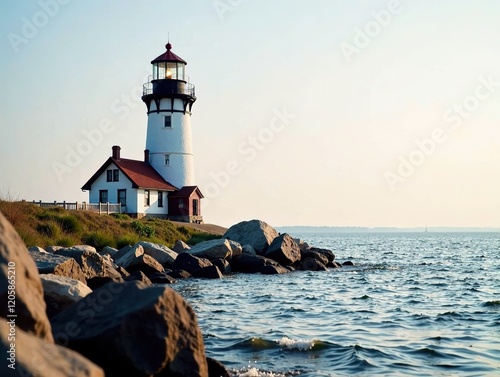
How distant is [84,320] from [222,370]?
5.94 ft

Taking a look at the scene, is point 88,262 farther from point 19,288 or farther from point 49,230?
point 19,288

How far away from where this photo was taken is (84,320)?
Answer: 6172mm

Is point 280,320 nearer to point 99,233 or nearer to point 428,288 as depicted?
point 428,288

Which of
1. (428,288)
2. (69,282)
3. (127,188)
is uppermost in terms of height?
(127,188)

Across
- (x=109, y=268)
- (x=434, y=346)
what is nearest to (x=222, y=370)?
(x=434, y=346)

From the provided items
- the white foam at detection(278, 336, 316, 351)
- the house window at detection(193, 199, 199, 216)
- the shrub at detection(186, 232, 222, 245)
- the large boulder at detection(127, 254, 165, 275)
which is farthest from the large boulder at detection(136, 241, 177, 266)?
the house window at detection(193, 199, 199, 216)

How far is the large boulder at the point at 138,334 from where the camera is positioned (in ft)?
18.6

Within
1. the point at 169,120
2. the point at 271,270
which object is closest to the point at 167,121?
the point at 169,120

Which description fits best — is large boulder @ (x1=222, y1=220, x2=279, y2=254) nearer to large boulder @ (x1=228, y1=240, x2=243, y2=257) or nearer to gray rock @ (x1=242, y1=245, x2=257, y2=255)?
gray rock @ (x1=242, y1=245, x2=257, y2=255)

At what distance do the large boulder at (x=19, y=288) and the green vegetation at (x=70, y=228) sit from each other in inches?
576

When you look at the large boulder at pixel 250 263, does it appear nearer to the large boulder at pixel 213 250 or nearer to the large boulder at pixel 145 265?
the large boulder at pixel 213 250

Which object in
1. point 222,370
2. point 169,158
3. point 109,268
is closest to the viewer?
point 222,370

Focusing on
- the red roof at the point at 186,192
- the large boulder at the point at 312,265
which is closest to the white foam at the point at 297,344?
the large boulder at the point at 312,265

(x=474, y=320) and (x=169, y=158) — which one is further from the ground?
(x=169, y=158)
